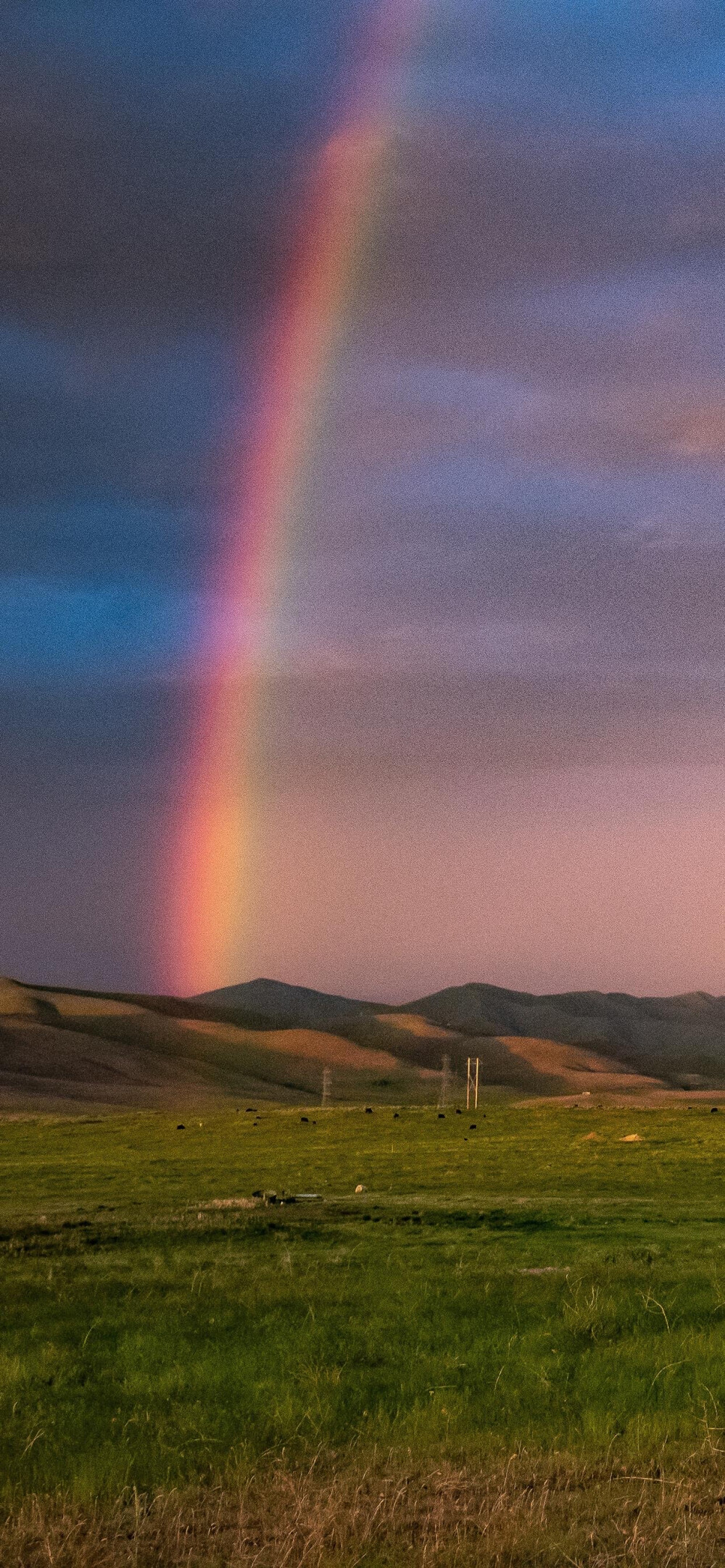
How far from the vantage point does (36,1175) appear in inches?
2255

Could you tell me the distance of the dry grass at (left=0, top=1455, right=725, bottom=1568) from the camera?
1110 cm

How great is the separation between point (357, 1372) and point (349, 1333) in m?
2.01

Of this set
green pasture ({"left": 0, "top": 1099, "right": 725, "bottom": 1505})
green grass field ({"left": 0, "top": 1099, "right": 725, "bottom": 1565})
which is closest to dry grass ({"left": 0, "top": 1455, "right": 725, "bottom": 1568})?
green grass field ({"left": 0, "top": 1099, "right": 725, "bottom": 1565})

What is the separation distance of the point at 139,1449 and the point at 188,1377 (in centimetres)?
274

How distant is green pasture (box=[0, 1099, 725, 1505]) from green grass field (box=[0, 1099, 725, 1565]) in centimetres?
6

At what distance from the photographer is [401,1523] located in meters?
11.9

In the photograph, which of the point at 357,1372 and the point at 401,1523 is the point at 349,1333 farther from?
the point at 401,1523

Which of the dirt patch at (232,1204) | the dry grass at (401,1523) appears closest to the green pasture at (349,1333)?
the dirt patch at (232,1204)

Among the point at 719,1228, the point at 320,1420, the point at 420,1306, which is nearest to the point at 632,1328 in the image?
the point at 420,1306

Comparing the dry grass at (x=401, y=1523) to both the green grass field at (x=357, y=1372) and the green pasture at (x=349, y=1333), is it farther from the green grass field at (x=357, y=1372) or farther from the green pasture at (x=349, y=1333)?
the green pasture at (x=349, y=1333)

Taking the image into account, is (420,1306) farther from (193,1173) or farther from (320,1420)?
(193,1173)

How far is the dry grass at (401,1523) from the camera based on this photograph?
11102 mm

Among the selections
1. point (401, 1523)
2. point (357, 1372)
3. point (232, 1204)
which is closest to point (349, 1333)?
point (357, 1372)

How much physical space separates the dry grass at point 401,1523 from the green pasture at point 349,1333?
87cm
